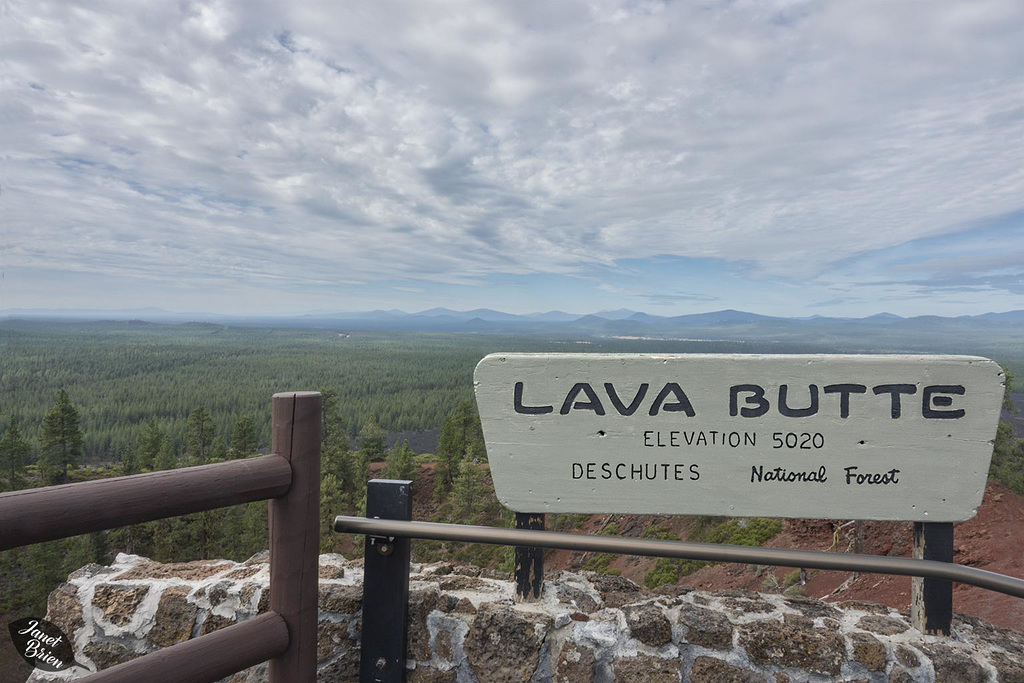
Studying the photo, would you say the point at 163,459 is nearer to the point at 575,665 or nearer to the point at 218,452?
the point at 218,452

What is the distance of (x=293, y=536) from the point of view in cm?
216

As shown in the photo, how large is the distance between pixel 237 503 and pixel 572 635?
163cm

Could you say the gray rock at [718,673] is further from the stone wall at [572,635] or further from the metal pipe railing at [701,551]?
the metal pipe railing at [701,551]

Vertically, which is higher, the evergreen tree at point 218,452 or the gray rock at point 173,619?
the gray rock at point 173,619

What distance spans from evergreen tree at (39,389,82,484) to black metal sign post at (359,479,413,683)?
33.3 meters

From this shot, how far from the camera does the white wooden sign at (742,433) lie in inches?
93.9

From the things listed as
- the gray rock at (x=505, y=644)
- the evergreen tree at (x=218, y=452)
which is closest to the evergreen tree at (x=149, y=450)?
the evergreen tree at (x=218, y=452)

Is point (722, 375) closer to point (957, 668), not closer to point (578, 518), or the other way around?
point (957, 668)

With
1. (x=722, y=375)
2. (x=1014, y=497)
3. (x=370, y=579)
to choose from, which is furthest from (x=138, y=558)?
(x=1014, y=497)

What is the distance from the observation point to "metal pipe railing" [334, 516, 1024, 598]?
207 centimetres

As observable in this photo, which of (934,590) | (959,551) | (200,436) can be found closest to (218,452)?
(200,436)

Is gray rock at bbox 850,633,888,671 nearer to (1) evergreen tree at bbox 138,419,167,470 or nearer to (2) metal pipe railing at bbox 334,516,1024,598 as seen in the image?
(2) metal pipe railing at bbox 334,516,1024,598

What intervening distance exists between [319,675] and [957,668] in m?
2.94

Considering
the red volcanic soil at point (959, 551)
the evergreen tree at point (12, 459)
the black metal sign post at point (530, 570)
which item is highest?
the black metal sign post at point (530, 570)
